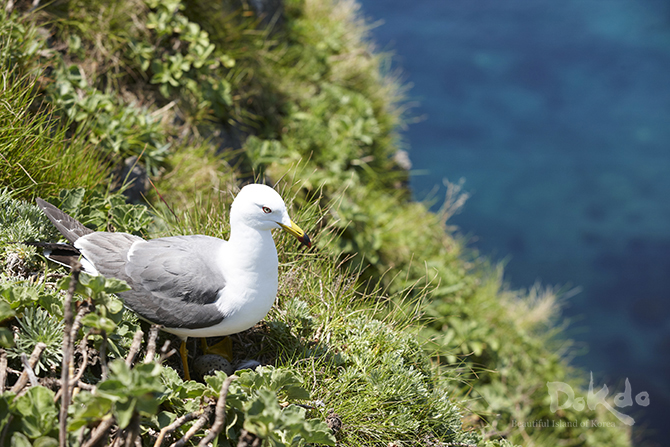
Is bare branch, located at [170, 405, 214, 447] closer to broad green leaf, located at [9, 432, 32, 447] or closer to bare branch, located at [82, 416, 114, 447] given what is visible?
bare branch, located at [82, 416, 114, 447]

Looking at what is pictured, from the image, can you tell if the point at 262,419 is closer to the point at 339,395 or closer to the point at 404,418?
the point at 339,395

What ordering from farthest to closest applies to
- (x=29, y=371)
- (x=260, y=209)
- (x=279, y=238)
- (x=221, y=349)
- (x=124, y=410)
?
(x=279, y=238), (x=221, y=349), (x=260, y=209), (x=29, y=371), (x=124, y=410)

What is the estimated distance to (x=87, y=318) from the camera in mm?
1617

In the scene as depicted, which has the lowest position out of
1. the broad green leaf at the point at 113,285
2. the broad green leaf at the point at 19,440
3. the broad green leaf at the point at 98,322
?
the broad green leaf at the point at 19,440

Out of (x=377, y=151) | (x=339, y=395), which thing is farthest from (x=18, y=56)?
(x=377, y=151)

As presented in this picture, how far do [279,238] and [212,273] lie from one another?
0.74 metres

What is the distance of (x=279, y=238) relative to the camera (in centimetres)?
279

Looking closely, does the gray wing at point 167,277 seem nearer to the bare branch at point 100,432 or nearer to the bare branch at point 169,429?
the bare branch at point 169,429

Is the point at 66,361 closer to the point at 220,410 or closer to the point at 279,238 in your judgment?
Answer: the point at 220,410

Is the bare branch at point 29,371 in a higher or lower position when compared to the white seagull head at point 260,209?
lower

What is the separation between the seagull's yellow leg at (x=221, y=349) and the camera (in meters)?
2.36

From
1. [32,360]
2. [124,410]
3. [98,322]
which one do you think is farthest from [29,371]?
[124,410]

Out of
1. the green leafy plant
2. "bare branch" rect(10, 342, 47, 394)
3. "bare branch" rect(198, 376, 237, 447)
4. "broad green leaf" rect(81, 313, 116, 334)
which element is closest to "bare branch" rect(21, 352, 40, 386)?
"bare branch" rect(10, 342, 47, 394)

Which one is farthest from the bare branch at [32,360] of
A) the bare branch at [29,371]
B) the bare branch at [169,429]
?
the bare branch at [169,429]
